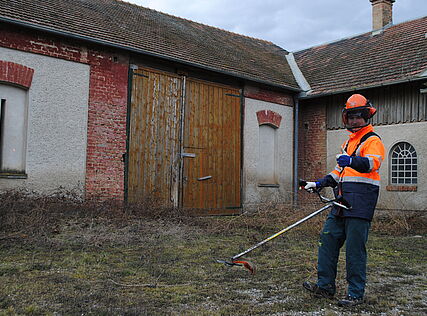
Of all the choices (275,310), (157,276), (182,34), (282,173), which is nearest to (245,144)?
(282,173)

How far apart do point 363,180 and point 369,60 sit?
1094 centimetres

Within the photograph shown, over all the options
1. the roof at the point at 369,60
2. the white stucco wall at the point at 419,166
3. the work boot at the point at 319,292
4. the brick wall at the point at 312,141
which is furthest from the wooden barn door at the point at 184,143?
the work boot at the point at 319,292

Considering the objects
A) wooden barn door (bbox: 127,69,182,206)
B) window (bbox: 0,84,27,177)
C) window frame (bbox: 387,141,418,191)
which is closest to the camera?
window (bbox: 0,84,27,177)

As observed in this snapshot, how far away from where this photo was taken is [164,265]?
18.6 feet

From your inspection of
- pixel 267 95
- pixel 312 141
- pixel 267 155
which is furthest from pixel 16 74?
pixel 312 141

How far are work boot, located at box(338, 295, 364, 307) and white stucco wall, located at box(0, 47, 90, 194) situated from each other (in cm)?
701

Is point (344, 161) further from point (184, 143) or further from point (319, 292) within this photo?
point (184, 143)

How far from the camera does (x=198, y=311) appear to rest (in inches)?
148

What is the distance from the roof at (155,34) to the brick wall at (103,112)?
378 millimetres

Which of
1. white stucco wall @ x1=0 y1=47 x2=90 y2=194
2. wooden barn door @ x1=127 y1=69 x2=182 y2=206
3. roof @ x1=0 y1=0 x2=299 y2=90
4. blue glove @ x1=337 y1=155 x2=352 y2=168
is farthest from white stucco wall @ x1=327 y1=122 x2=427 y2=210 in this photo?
blue glove @ x1=337 y1=155 x2=352 y2=168

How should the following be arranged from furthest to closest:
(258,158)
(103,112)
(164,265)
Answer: (258,158), (103,112), (164,265)

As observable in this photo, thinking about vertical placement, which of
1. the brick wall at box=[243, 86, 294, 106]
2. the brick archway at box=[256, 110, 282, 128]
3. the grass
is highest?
the brick wall at box=[243, 86, 294, 106]

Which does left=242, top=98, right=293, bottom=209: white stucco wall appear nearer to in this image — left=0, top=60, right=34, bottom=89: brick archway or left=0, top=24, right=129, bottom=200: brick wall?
→ left=0, top=24, right=129, bottom=200: brick wall

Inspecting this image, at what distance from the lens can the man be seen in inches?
161
